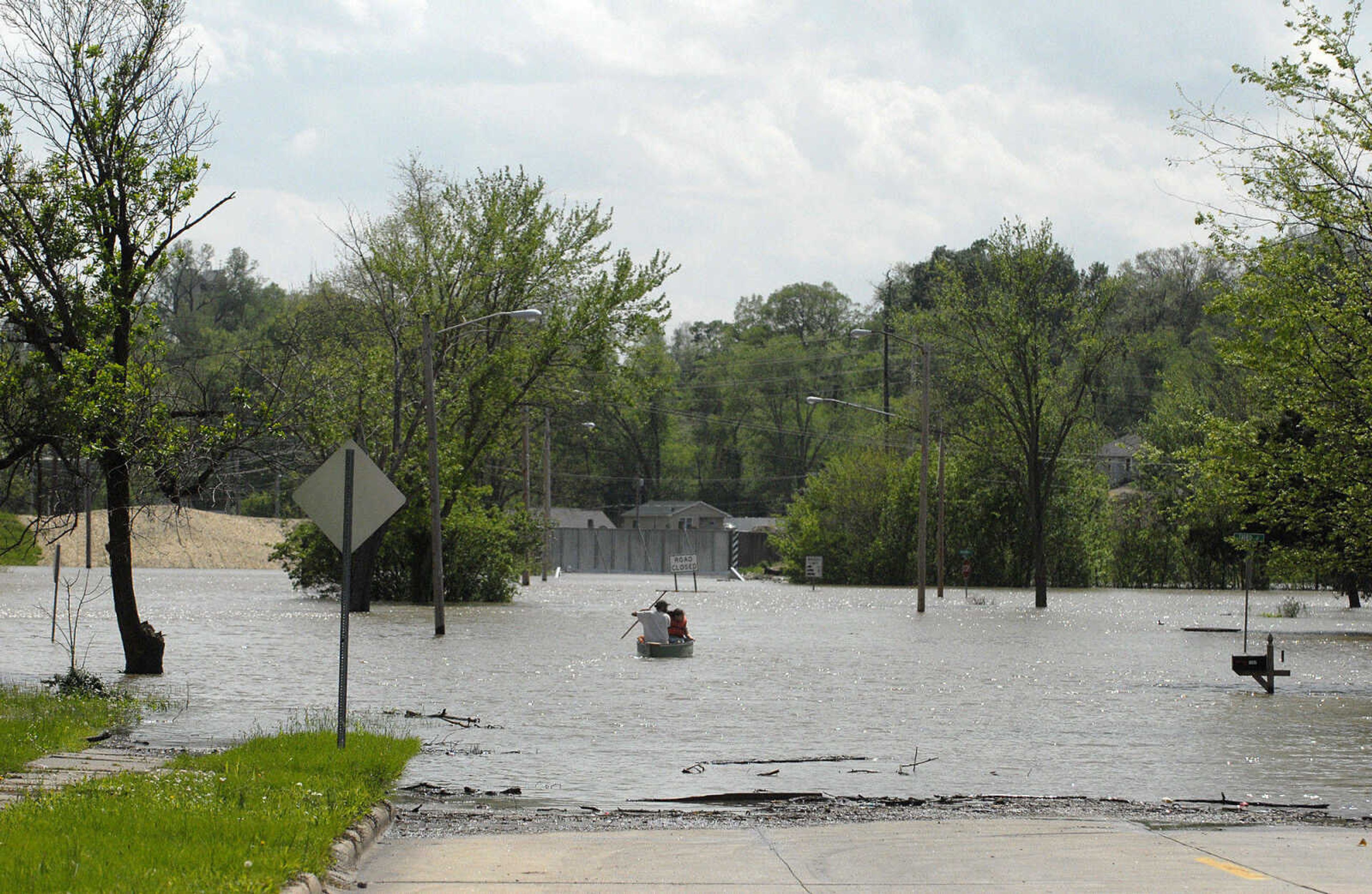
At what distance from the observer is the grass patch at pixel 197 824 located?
7.19 meters

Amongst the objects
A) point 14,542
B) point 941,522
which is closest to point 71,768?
point 941,522

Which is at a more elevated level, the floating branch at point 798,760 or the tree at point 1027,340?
the tree at point 1027,340

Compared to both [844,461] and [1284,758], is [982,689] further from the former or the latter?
[844,461]

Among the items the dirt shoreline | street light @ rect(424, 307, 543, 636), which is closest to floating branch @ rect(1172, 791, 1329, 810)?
the dirt shoreline

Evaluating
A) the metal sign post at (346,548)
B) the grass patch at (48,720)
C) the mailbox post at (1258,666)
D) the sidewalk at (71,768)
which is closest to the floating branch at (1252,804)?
the metal sign post at (346,548)

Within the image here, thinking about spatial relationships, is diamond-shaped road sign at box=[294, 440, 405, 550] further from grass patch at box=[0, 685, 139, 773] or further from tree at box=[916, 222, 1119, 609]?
tree at box=[916, 222, 1119, 609]

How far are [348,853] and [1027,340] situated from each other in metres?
46.4

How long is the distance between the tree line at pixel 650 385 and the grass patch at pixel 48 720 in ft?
8.08

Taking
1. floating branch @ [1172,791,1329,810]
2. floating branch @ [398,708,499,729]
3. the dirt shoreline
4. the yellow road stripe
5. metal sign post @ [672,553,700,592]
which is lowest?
floating branch @ [398,708,499,729]

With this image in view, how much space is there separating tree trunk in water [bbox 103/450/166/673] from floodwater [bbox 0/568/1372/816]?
1.62 ft

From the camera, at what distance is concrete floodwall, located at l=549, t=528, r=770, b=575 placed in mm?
92875

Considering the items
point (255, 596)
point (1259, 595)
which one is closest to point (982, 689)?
point (255, 596)

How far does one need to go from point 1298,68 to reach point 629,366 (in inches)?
977

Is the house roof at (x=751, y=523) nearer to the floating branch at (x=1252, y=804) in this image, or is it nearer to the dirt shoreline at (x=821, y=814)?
the floating branch at (x=1252, y=804)
